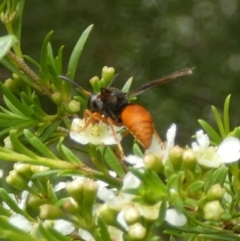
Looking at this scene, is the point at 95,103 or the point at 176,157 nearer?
the point at 176,157

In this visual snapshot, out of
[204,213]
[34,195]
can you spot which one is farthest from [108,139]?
[204,213]

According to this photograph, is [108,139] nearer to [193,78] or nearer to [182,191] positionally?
[182,191]

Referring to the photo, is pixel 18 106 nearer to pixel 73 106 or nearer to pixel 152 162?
pixel 73 106

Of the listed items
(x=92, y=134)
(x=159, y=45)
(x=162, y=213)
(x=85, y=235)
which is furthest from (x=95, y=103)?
(x=159, y=45)

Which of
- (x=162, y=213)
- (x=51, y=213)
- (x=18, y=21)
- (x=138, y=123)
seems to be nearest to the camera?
(x=162, y=213)

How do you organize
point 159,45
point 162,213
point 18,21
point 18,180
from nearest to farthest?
point 162,213 < point 18,180 < point 18,21 < point 159,45

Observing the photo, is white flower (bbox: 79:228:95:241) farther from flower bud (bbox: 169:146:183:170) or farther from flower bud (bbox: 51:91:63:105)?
flower bud (bbox: 51:91:63:105)

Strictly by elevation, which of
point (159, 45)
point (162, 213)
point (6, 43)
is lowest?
point (159, 45)
